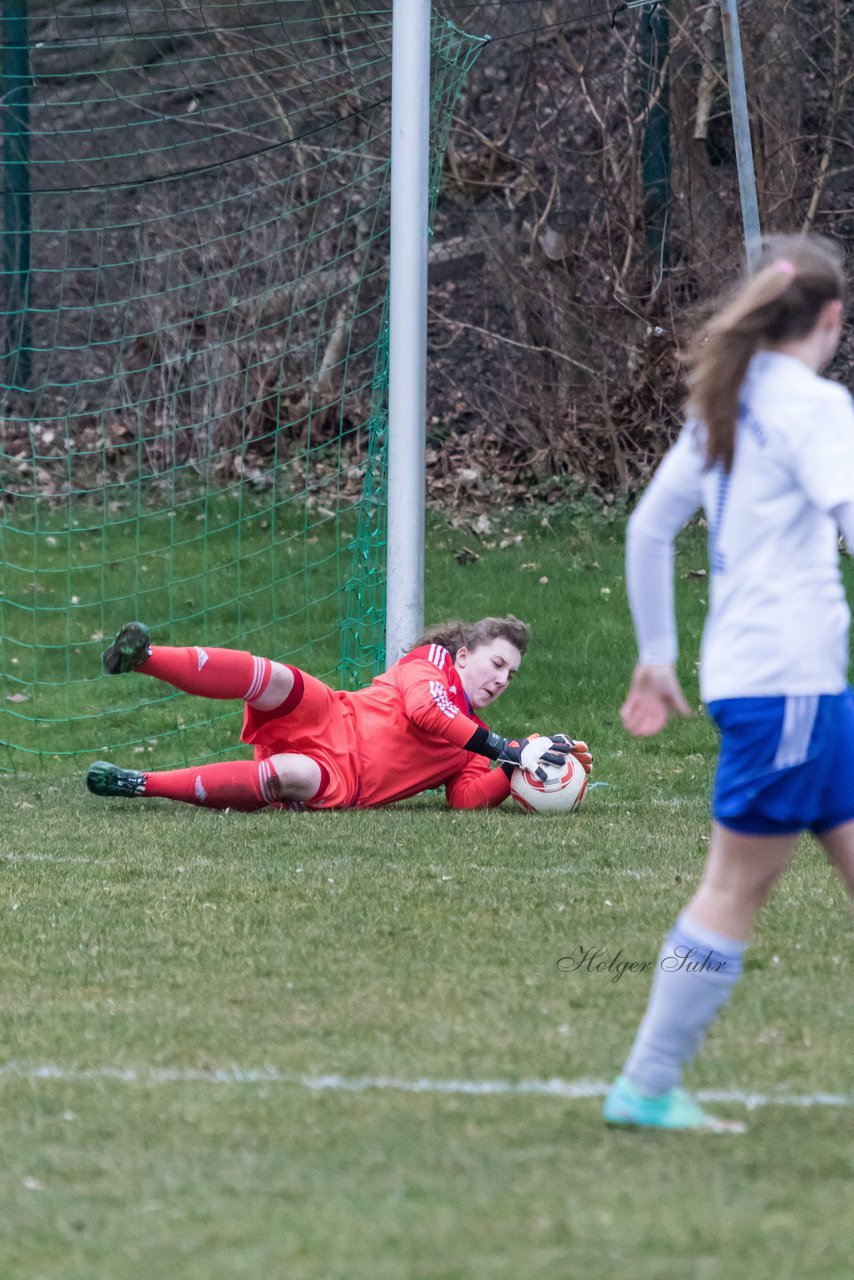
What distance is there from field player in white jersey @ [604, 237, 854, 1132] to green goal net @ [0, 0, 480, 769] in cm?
484

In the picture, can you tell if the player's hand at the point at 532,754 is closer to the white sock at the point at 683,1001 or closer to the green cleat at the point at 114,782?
the green cleat at the point at 114,782

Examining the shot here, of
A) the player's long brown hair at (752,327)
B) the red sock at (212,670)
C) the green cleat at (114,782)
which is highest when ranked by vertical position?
the player's long brown hair at (752,327)

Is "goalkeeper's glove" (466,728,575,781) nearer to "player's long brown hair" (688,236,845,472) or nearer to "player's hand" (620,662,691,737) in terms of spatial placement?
"player's hand" (620,662,691,737)

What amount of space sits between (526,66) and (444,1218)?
11.7 meters

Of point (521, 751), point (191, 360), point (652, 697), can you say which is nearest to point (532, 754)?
point (521, 751)

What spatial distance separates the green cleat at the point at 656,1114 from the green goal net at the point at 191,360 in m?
4.84

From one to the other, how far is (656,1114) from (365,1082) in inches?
21.8

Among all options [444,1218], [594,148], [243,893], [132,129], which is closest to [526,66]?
[594,148]

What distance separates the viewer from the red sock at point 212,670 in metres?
5.81

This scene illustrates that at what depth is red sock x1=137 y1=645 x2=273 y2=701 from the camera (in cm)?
581

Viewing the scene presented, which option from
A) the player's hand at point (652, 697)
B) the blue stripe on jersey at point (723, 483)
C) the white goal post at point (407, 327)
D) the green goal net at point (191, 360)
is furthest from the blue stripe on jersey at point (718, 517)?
the green goal net at point (191, 360)

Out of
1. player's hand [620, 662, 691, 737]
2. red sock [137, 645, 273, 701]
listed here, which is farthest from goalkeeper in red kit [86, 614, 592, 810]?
player's hand [620, 662, 691, 737]

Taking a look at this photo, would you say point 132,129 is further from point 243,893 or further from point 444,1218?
point 444,1218

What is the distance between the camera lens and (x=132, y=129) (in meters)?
12.9
